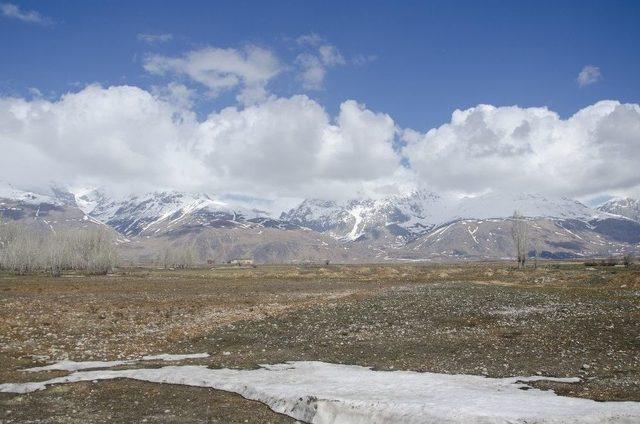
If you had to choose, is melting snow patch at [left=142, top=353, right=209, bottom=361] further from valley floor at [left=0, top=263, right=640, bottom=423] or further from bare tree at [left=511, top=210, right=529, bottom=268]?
bare tree at [left=511, top=210, right=529, bottom=268]

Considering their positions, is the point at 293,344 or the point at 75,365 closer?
the point at 75,365

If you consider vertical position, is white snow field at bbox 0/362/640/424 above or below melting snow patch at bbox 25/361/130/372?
above

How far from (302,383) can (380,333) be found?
12409 mm

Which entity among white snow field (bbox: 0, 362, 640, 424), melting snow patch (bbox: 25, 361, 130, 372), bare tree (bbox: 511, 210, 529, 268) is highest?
bare tree (bbox: 511, 210, 529, 268)

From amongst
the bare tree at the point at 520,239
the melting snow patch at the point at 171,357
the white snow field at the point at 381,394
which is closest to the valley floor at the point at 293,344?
the melting snow patch at the point at 171,357

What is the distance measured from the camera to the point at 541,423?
12.9 m

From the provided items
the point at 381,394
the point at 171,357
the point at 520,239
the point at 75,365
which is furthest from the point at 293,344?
the point at 520,239

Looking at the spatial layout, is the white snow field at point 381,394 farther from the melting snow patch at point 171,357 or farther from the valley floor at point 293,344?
the melting snow patch at point 171,357

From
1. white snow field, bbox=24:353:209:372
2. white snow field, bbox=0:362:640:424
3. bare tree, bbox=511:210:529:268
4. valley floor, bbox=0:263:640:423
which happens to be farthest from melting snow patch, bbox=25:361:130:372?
bare tree, bbox=511:210:529:268

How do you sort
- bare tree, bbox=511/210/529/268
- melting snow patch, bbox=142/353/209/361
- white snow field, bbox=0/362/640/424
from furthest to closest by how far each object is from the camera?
1. bare tree, bbox=511/210/529/268
2. melting snow patch, bbox=142/353/209/361
3. white snow field, bbox=0/362/640/424

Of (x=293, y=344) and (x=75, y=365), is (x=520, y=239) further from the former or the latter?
(x=75, y=365)

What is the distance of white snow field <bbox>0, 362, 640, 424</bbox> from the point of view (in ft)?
45.2

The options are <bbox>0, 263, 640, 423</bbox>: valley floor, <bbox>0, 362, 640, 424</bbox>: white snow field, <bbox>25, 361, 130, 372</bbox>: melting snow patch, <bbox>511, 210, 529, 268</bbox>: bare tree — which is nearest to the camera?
<bbox>0, 362, 640, 424</bbox>: white snow field

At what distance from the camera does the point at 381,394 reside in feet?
54.7
